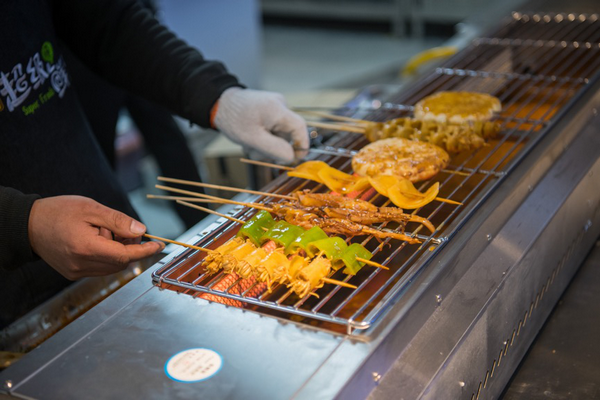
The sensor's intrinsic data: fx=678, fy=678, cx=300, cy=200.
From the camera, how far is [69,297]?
226 centimetres

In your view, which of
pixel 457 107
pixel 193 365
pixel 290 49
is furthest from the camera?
pixel 290 49

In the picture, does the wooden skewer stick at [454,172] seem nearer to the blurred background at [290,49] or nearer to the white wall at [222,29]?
the blurred background at [290,49]

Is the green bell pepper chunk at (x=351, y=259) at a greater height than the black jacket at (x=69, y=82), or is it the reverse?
the black jacket at (x=69, y=82)

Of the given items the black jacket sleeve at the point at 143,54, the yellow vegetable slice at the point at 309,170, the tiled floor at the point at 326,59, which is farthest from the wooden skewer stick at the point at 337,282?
the tiled floor at the point at 326,59

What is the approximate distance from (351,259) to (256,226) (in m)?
0.32

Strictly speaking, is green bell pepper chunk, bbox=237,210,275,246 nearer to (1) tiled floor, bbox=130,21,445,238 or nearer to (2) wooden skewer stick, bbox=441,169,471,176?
(2) wooden skewer stick, bbox=441,169,471,176

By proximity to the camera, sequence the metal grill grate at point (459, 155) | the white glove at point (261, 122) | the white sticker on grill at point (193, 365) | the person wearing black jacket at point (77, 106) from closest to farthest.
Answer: the white sticker on grill at point (193, 365)
the metal grill grate at point (459, 155)
the person wearing black jacket at point (77, 106)
the white glove at point (261, 122)

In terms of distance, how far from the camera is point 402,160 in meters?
2.42

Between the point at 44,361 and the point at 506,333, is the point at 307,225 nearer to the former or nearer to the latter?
the point at 506,333

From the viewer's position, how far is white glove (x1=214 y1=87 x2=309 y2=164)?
2.65 m

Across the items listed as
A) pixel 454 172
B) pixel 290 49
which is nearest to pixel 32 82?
pixel 454 172

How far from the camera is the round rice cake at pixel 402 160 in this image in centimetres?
237

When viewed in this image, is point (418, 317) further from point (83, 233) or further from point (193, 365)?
point (83, 233)

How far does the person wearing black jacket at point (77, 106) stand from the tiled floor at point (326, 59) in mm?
3583
